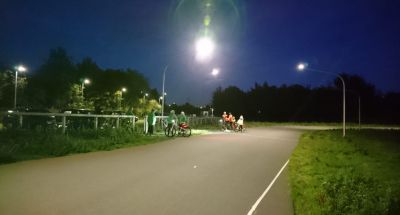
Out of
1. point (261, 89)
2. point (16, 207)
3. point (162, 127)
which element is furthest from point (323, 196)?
point (261, 89)

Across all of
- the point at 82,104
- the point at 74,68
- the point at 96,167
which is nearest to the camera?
the point at 96,167

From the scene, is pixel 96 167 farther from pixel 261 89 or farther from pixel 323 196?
pixel 261 89

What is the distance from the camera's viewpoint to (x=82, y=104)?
77.4 m

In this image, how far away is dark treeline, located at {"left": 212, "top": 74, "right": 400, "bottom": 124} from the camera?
360ft

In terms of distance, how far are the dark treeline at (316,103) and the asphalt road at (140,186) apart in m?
92.4

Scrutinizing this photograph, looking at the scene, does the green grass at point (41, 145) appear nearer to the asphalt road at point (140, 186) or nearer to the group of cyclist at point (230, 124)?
the asphalt road at point (140, 186)

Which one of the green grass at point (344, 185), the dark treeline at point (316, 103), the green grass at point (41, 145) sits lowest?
the green grass at point (344, 185)

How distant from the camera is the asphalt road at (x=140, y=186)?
26.1 feet

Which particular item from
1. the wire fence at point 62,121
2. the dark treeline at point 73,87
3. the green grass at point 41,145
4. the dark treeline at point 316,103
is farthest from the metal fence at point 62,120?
the dark treeline at point 316,103

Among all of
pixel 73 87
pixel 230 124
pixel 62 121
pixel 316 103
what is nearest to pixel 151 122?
pixel 62 121

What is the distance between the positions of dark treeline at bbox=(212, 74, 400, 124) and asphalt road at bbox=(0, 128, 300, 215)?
303 ft

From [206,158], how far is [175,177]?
5.14 meters

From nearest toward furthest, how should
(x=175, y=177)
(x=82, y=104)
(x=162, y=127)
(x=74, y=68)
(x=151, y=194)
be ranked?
1. (x=151, y=194)
2. (x=175, y=177)
3. (x=162, y=127)
4. (x=82, y=104)
5. (x=74, y=68)

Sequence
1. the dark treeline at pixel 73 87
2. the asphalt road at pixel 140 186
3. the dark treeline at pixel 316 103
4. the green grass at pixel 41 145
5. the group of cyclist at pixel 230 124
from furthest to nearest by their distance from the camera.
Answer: the dark treeline at pixel 316 103, the dark treeline at pixel 73 87, the group of cyclist at pixel 230 124, the green grass at pixel 41 145, the asphalt road at pixel 140 186
